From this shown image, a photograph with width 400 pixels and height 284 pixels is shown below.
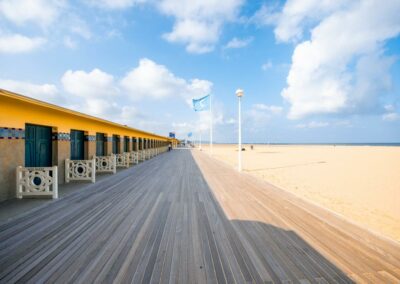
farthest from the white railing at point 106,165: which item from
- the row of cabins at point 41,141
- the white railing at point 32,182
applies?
the white railing at point 32,182

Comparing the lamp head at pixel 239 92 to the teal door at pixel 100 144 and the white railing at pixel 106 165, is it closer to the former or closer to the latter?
the white railing at pixel 106 165

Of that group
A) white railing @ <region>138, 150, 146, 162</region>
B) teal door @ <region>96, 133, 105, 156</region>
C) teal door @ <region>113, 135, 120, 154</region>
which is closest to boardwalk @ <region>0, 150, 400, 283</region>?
teal door @ <region>96, 133, 105, 156</region>

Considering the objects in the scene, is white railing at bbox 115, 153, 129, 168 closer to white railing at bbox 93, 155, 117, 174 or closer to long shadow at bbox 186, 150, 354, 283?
white railing at bbox 93, 155, 117, 174

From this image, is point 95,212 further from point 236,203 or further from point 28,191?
point 236,203

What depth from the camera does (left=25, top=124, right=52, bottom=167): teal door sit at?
688 centimetres

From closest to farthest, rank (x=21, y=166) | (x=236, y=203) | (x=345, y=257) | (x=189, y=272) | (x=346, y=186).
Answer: (x=189, y=272) < (x=345, y=257) < (x=236, y=203) < (x=21, y=166) < (x=346, y=186)

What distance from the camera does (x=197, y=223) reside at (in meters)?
4.10

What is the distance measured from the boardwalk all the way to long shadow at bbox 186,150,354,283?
1cm

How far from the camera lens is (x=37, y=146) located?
23.9ft

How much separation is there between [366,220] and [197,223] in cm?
411

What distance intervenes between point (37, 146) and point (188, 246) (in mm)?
7663

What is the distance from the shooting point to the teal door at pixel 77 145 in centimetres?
969

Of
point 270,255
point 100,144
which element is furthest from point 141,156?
point 270,255

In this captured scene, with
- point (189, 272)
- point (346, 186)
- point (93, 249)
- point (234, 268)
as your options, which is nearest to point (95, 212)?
point (93, 249)
